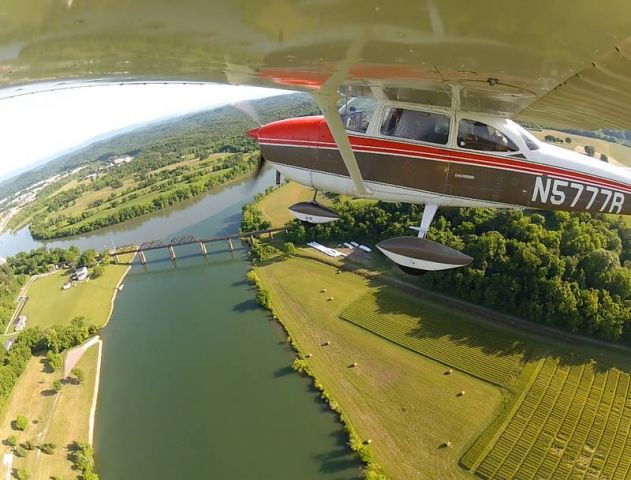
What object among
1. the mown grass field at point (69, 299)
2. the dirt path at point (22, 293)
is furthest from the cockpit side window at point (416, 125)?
the dirt path at point (22, 293)

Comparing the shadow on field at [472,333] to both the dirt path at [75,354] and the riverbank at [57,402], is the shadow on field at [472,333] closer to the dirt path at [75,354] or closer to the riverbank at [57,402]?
the riverbank at [57,402]

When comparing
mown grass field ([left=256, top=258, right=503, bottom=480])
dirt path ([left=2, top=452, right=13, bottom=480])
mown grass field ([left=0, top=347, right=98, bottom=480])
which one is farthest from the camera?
mown grass field ([left=0, top=347, right=98, bottom=480])

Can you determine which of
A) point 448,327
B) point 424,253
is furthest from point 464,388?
point 424,253

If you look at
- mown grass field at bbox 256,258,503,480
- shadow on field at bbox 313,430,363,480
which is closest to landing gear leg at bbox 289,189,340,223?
mown grass field at bbox 256,258,503,480

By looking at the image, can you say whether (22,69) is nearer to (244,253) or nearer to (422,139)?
(422,139)

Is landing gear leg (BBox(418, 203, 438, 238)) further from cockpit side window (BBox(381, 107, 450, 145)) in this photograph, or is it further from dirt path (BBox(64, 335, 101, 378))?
dirt path (BBox(64, 335, 101, 378))

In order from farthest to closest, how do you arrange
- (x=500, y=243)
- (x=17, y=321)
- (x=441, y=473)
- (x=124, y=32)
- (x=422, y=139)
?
(x=17, y=321) < (x=500, y=243) < (x=441, y=473) < (x=422, y=139) < (x=124, y=32)

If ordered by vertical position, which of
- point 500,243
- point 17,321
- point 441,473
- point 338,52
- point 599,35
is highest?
point 338,52

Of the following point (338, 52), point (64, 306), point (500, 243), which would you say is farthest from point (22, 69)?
point (64, 306)
